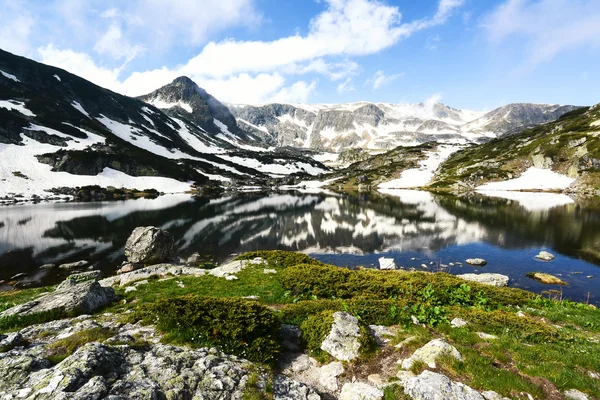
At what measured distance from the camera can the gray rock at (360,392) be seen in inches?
369

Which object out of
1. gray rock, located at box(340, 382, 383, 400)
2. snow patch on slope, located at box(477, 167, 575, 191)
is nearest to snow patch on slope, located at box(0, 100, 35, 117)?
gray rock, located at box(340, 382, 383, 400)

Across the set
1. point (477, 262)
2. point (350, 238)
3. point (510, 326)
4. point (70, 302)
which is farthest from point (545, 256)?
point (70, 302)

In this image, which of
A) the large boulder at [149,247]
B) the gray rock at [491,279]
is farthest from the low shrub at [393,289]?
the large boulder at [149,247]

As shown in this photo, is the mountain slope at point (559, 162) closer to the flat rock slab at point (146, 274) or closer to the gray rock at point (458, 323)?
the gray rock at point (458, 323)

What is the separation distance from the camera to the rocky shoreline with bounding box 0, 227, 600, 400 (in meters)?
8.29

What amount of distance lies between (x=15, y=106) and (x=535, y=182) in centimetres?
32421

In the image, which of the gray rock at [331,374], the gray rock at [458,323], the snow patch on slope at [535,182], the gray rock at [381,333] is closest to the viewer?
the gray rock at [331,374]

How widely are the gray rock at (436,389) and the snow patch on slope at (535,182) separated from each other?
197 metres

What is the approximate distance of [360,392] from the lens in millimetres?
9578

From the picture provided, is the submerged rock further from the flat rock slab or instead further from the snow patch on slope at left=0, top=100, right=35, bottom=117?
the snow patch on slope at left=0, top=100, right=35, bottom=117

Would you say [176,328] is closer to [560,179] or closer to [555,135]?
[560,179]

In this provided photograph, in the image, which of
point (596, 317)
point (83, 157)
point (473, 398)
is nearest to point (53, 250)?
point (473, 398)

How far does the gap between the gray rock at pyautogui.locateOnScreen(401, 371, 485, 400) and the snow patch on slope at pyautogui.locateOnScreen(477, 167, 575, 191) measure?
19712 cm

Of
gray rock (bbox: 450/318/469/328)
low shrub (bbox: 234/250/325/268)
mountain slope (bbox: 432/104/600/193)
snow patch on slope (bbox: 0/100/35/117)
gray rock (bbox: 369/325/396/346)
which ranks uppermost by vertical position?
snow patch on slope (bbox: 0/100/35/117)
